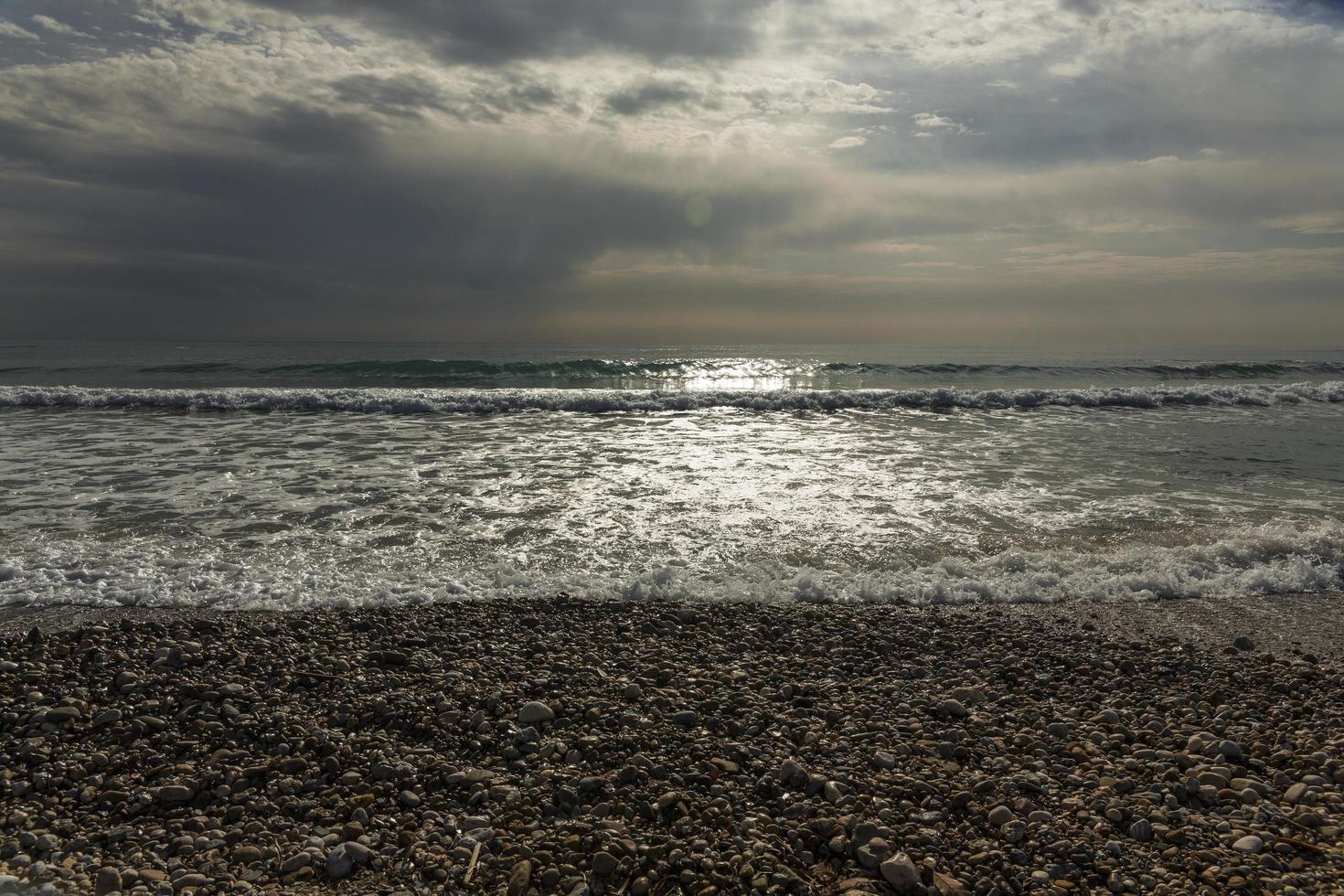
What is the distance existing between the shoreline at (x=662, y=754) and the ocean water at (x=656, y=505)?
959mm

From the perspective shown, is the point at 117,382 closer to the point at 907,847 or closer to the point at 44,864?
the point at 44,864

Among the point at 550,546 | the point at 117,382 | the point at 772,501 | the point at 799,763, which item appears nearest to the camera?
the point at 799,763

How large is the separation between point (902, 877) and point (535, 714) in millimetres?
2151

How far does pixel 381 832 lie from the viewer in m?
3.21

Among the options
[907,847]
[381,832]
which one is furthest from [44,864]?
[907,847]

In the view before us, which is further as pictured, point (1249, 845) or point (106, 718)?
point (106, 718)

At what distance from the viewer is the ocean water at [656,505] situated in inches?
258

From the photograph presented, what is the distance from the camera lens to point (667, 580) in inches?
255

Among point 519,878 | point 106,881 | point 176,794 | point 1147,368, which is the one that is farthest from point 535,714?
point 1147,368

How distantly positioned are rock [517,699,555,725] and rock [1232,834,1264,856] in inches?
132

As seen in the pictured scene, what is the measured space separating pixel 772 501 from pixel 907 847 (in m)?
6.45

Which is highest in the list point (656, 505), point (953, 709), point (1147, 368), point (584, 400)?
point (1147, 368)

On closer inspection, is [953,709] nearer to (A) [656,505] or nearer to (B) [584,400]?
(A) [656,505]

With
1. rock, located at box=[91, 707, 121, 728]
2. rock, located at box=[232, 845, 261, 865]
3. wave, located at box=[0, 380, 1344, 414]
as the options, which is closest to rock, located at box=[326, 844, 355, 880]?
rock, located at box=[232, 845, 261, 865]
